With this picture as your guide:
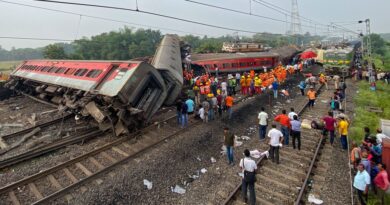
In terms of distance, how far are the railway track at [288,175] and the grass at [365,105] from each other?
7.01 feet

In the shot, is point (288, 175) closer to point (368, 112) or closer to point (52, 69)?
point (368, 112)

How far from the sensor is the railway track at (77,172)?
7.75 m

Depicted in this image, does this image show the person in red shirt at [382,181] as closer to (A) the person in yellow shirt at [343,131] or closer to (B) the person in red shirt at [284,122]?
(A) the person in yellow shirt at [343,131]

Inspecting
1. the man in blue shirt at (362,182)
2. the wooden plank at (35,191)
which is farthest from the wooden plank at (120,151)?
the man in blue shirt at (362,182)

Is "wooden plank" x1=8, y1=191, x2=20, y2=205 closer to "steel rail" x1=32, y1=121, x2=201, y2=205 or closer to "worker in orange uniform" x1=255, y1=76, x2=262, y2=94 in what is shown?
"steel rail" x1=32, y1=121, x2=201, y2=205

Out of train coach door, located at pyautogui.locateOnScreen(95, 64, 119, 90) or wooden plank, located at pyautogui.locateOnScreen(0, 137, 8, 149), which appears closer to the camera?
wooden plank, located at pyautogui.locateOnScreen(0, 137, 8, 149)

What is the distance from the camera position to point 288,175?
8.55 metres

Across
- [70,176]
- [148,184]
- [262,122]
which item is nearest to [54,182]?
[70,176]

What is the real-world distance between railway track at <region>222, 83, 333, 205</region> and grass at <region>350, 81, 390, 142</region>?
7.01ft

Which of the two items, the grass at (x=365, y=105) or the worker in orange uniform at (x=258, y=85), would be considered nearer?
the grass at (x=365, y=105)

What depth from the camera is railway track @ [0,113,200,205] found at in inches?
305

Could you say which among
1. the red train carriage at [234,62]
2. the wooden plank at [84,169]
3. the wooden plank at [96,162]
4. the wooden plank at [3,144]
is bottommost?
the wooden plank at [84,169]

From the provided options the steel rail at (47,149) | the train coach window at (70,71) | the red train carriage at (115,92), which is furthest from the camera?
the train coach window at (70,71)

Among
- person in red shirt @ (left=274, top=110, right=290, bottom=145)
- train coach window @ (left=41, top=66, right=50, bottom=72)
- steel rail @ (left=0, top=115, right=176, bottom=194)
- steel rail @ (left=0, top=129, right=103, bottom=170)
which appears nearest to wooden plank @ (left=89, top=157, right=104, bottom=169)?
steel rail @ (left=0, top=115, right=176, bottom=194)
